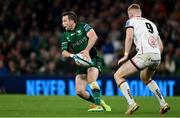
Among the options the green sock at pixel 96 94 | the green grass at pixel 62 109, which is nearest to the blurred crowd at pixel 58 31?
the green grass at pixel 62 109

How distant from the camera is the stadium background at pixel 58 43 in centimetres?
2431

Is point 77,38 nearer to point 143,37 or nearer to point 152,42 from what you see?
point 143,37

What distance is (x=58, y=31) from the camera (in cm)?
2742

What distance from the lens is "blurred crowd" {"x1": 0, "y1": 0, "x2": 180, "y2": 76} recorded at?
25203mm

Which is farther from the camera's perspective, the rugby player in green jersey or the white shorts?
the rugby player in green jersey

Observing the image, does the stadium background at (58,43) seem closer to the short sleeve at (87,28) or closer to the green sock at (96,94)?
the green sock at (96,94)

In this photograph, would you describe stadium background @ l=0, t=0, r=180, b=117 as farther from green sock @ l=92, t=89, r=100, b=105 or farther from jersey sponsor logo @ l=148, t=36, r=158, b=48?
jersey sponsor logo @ l=148, t=36, r=158, b=48

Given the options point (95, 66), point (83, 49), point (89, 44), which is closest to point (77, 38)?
point (83, 49)

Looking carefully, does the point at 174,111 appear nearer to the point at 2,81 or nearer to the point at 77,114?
the point at 77,114

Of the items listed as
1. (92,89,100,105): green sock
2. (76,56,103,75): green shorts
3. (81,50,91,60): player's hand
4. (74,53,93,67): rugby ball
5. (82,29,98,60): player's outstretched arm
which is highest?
(82,29,98,60): player's outstretched arm

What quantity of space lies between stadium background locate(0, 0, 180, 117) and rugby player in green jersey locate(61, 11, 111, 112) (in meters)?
8.82

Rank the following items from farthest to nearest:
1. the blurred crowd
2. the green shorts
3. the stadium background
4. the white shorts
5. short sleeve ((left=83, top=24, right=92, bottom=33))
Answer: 1. the blurred crowd
2. the stadium background
3. the green shorts
4. short sleeve ((left=83, top=24, right=92, bottom=33))
5. the white shorts

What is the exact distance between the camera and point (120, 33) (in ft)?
85.6

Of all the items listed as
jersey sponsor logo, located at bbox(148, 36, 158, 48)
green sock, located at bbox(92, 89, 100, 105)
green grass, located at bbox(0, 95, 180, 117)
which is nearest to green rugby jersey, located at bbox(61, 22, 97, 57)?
green sock, located at bbox(92, 89, 100, 105)
